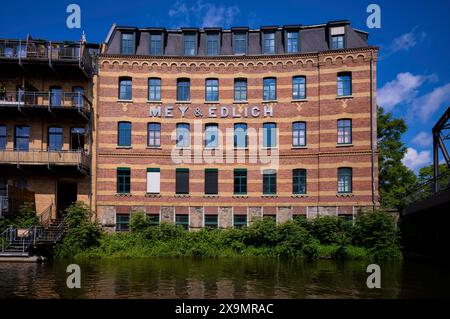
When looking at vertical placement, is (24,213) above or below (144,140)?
below

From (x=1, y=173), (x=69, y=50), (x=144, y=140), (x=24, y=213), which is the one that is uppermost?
(x=69, y=50)

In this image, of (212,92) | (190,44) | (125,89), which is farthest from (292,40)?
(125,89)

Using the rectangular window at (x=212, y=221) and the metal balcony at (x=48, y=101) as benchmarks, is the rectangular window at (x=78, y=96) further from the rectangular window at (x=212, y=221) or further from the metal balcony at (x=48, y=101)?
the rectangular window at (x=212, y=221)

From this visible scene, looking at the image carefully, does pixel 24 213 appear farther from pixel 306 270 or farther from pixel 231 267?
pixel 306 270

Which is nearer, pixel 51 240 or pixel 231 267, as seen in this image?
pixel 231 267

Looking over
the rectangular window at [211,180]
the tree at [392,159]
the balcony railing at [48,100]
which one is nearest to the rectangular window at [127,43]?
the balcony railing at [48,100]

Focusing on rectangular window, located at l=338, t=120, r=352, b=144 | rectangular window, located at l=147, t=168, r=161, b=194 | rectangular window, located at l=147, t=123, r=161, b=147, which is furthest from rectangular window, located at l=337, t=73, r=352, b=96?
rectangular window, located at l=147, t=168, r=161, b=194

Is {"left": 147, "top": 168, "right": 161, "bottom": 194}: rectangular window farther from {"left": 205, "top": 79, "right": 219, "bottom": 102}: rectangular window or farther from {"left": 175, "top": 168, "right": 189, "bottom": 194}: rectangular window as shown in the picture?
{"left": 205, "top": 79, "right": 219, "bottom": 102}: rectangular window

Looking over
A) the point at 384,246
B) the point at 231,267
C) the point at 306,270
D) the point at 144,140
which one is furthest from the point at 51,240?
the point at 384,246

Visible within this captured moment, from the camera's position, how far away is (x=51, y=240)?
23.2m

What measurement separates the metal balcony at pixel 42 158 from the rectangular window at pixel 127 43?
25.9 feet
